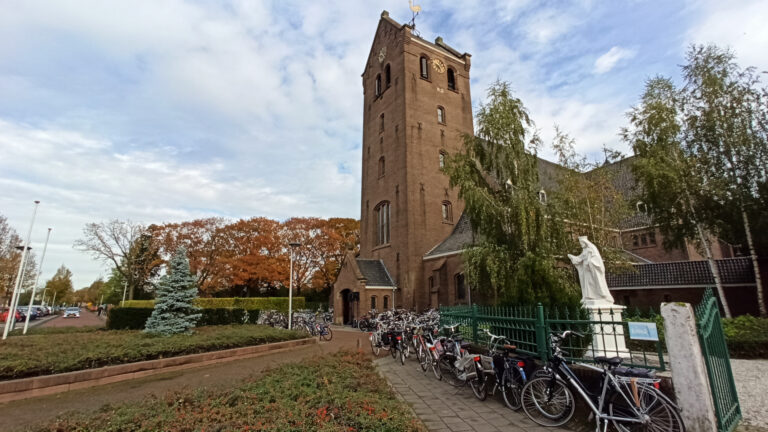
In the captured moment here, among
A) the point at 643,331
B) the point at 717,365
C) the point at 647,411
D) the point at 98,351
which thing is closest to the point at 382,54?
the point at 98,351

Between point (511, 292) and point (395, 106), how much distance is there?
22.8 m

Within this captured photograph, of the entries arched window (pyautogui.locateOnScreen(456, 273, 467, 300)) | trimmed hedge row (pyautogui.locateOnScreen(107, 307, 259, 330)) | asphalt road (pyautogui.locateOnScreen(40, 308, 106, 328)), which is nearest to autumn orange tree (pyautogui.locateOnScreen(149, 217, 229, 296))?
asphalt road (pyautogui.locateOnScreen(40, 308, 106, 328))

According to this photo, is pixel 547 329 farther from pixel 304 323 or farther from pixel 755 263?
pixel 755 263

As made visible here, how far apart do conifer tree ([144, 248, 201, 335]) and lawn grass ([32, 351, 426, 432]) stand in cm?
917

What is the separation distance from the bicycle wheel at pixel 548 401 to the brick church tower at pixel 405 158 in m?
20.2

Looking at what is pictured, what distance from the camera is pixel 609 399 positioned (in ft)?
15.1

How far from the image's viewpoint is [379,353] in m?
12.9

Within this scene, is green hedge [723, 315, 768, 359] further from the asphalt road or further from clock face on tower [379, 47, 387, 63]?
the asphalt road

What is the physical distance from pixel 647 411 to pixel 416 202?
23.3 m

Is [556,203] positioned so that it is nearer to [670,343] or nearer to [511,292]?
[511,292]

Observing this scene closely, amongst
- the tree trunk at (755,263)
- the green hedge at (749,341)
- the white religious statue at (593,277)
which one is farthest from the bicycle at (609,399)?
the tree trunk at (755,263)

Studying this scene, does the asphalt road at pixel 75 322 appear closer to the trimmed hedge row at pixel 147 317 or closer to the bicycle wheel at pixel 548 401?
the trimmed hedge row at pixel 147 317

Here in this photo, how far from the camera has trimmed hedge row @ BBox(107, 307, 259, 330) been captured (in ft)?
55.1

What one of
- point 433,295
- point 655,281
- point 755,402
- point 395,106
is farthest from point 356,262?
point 755,402
